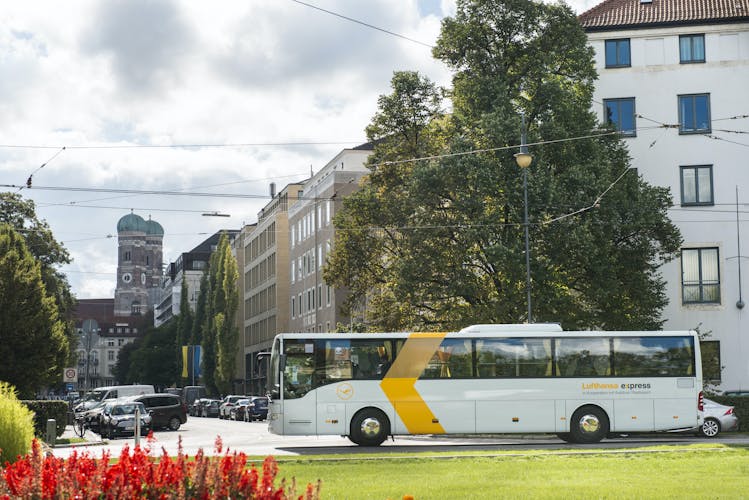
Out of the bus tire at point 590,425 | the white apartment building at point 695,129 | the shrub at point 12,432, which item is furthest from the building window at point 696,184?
the shrub at point 12,432

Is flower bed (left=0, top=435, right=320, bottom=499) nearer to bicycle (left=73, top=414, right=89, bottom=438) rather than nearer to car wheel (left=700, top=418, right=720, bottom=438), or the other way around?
car wheel (left=700, top=418, right=720, bottom=438)

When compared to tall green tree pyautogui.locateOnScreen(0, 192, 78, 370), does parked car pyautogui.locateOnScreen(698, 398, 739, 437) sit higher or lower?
lower

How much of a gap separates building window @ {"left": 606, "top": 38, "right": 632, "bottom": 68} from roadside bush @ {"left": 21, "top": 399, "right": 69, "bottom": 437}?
2894 centimetres

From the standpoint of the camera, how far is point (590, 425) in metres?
29.0

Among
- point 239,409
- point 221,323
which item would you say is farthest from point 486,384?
point 221,323

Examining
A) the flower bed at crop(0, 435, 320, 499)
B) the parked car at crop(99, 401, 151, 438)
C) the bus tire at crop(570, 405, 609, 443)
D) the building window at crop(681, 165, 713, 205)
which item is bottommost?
the parked car at crop(99, 401, 151, 438)

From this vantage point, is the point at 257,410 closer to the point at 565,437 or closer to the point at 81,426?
the point at 81,426

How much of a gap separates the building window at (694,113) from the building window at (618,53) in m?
3.11

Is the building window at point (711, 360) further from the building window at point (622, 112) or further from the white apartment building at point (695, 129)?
the building window at point (622, 112)

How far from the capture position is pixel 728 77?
50.2 m

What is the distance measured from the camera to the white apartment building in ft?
161

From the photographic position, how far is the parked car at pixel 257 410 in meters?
65.9

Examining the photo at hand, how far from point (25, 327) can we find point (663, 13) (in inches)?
1267

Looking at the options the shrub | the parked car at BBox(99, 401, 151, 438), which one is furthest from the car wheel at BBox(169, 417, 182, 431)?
the shrub
